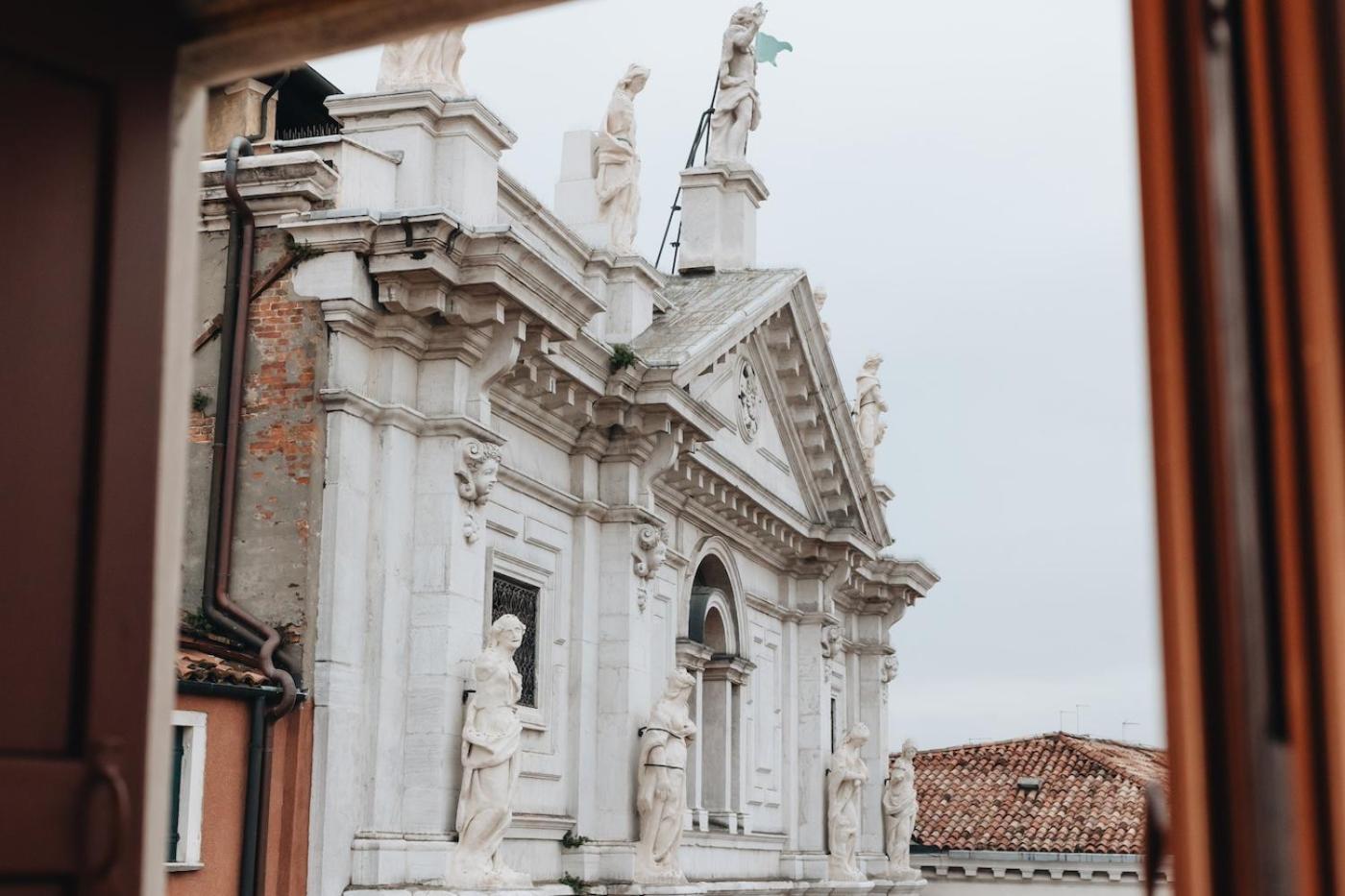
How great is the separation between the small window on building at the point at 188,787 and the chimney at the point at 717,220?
11435 mm

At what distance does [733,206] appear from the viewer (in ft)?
75.3

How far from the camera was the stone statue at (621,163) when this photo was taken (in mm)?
17625

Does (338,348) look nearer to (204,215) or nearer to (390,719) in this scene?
(204,215)

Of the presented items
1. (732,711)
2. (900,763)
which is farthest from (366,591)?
(900,763)

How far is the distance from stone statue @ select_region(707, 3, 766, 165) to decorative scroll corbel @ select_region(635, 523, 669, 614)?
6.98 meters

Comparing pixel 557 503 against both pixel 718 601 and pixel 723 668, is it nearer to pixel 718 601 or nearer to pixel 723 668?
pixel 718 601

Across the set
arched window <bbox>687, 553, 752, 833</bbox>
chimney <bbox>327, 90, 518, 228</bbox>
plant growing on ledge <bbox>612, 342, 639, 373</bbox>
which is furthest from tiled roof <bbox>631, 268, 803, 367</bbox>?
chimney <bbox>327, 90, 518, 228</bbox>

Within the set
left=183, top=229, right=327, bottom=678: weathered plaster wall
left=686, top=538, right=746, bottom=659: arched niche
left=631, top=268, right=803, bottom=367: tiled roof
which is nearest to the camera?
left=183, top=229, right=327, bottom=678: weathered plaster wall

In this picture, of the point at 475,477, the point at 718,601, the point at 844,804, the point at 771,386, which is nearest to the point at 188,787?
the point at 475,477

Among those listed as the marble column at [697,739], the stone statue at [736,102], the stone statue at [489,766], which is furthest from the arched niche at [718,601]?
the stone statue at [489,766]

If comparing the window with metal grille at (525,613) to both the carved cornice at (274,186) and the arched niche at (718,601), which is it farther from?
the arched niche at (718,601)

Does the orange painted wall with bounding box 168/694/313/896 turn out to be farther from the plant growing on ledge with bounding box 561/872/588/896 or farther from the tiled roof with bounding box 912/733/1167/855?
the tiled roof with bounding box 912/733/1167/855

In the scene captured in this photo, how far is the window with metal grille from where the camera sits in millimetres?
15383

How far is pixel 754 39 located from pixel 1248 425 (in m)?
21.9
